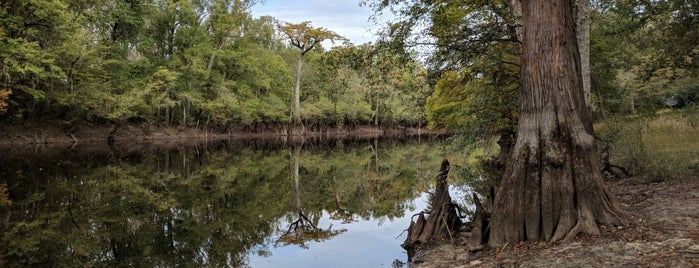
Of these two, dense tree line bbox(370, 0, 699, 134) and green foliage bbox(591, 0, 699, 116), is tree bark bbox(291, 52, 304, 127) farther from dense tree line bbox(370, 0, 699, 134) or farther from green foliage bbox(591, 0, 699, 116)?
dense tree line bbox(370, 0, 699, 134)

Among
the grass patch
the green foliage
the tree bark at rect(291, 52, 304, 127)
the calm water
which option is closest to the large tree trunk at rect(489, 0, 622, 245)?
the calm water

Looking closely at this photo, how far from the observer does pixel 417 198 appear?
48.2 ft

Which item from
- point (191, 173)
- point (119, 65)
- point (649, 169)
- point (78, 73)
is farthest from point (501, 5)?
point (119, 65)

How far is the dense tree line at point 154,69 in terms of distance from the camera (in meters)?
30.7

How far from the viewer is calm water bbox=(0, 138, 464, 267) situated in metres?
8.20

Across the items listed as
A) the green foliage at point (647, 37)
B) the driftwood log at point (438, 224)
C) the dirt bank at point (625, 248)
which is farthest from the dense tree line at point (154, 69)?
the dirt bank at point (625, 248)

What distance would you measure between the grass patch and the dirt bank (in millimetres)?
2508

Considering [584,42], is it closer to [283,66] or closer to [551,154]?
[551,154]

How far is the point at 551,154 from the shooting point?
5992mm

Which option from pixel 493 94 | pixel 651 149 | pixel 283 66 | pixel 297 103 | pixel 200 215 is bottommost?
pixel 200 215

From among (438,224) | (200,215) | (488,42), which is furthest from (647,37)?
(200,215)

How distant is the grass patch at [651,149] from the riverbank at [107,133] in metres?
36.6

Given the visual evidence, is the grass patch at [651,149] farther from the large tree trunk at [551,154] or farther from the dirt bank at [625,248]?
the large tree trunk at [551,154]

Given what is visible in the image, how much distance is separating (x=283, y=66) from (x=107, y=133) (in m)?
24.4
